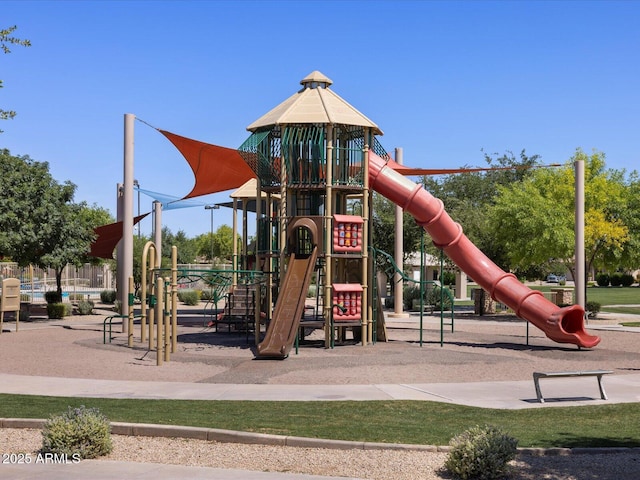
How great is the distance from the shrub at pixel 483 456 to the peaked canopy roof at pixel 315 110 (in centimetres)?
1542

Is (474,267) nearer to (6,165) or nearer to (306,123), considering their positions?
(306,123)

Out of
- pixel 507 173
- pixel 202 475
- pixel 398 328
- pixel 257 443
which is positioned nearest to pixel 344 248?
pixel 398 328

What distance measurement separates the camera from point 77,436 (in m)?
9.85

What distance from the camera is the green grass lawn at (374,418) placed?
1112cm

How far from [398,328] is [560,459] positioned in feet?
69.4

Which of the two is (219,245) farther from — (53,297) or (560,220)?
(560,220)

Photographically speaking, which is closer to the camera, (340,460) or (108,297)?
(340,460)

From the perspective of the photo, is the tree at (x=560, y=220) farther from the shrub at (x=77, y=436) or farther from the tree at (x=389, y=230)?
the shrub at (x=77, y=436)

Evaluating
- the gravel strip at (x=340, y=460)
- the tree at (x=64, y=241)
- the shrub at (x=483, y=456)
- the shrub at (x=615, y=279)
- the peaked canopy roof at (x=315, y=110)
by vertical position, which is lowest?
the gravel strip at (x=340, y=460)

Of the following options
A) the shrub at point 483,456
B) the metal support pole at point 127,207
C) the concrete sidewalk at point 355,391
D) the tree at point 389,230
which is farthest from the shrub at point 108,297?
the shrub at point 483,456

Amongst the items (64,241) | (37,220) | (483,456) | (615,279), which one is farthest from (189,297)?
(615,279)

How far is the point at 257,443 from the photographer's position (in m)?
10.7

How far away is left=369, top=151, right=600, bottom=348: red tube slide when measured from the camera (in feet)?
79.4

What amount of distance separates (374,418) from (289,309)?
9714 mm
